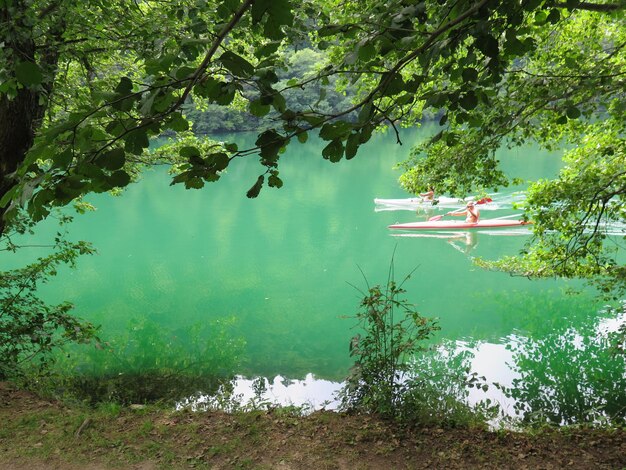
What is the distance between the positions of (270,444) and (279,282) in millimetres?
7356

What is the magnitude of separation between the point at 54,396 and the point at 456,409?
13.7 feet

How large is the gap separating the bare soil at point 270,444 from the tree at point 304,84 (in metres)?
1.78

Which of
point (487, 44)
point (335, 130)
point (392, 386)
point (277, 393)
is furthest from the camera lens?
point (277, 393)

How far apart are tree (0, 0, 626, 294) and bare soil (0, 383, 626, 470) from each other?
1.78m

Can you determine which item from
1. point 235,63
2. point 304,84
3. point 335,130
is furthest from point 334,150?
point 235,63

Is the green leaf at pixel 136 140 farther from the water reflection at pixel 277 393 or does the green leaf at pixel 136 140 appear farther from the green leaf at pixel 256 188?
the water reflection at pixel 277 393

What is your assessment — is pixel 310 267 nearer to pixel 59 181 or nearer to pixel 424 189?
pixel 424 189

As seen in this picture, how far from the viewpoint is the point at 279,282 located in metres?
11.2

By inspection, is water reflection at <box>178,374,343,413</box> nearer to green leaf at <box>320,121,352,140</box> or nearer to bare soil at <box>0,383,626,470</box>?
bare soil at <box>0,383,626,470</box>

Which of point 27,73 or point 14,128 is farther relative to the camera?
point 14,128

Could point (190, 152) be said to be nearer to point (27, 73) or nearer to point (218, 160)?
point (218, 160)

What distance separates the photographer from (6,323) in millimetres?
4840

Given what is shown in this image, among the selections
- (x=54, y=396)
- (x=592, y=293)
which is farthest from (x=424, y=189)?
(x=592, y=293)

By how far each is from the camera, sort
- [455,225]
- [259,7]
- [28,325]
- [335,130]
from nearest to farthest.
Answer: [259,7], [335,130], [28,325], [455,225]
